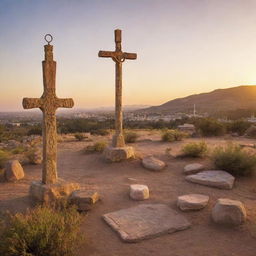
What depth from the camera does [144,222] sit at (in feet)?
14.8

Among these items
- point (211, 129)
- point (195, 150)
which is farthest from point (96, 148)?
point (211, 129)

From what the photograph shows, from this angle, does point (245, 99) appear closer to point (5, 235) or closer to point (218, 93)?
point (218, 93)

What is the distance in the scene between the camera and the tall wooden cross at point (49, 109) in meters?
5.21

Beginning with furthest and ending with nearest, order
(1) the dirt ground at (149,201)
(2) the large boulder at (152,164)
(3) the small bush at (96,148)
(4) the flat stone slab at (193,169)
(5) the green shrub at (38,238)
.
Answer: (3) the small bush at (96,148), (2) the large boulder at (152,164), (4) the flat stone slab at (193,169), (1) the dirt ground at (149,201), (5) the green shrub at (38,238)

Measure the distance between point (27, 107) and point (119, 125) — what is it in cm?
405

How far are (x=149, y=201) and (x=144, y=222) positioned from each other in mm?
1016

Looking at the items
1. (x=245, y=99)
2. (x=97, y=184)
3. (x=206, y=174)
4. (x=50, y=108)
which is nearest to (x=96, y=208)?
(x=97, y=184)

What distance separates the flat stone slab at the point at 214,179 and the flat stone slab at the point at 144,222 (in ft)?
5.23

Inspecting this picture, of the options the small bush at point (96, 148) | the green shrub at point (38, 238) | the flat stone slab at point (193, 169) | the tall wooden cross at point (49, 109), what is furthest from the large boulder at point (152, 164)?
the green shrub at point (38, 238)

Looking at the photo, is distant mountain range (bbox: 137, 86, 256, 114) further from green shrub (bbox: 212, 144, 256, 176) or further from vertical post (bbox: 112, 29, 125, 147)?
green shrub (bbox: 212, 144, 256, 176)

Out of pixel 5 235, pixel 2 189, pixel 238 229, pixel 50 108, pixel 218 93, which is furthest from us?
pixel 218 93

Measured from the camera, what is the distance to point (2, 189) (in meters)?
6.28

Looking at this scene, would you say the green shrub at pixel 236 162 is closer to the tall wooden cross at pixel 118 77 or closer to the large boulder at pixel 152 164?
the large boulder at pixel 152 164

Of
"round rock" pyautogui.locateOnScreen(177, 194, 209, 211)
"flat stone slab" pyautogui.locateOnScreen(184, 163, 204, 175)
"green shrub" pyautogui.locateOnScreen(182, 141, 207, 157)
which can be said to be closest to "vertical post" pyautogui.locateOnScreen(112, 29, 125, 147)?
"green shrub" pyautogui.locateOnScreen(182, 141, 207, 157)
